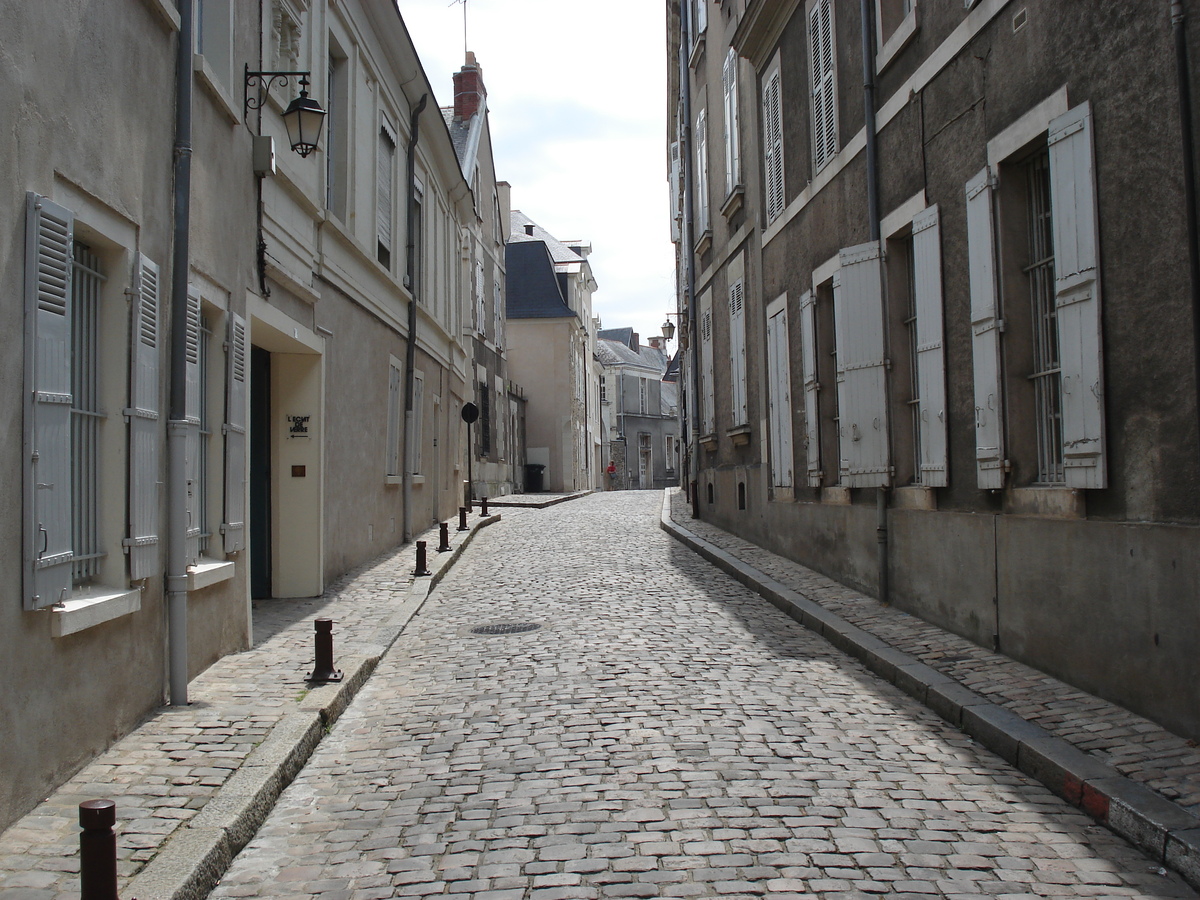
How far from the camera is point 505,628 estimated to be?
871 cm

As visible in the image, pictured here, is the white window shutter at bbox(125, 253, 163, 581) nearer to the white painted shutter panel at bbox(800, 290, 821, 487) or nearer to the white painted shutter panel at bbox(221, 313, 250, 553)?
the white painted shutter panel at bbox(221, 313, 250, 553)

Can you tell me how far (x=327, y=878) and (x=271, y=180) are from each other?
20.5 ft

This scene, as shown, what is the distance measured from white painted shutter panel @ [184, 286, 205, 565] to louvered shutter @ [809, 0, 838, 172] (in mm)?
6483

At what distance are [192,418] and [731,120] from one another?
35.3 ft

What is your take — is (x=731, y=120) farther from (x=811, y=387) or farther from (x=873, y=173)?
(x=873, y=173)

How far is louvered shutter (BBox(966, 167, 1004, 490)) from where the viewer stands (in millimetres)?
6609

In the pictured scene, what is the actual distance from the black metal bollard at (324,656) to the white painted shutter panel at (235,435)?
1337 millimetres

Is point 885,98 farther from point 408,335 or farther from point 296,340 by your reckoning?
point 408,335

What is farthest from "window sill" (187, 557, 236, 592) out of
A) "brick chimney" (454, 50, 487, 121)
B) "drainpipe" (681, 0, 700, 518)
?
"brick chimney" (454, 50, 487, 121)

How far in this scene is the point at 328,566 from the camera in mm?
10516

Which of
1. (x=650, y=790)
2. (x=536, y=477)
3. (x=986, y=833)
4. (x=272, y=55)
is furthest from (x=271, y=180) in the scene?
(x=536, y=477)

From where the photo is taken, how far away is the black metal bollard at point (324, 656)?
6215 millimetres

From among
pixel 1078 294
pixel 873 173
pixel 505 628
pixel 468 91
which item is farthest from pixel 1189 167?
pixel 468 91

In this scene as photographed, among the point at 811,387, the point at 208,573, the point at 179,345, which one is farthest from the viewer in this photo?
the point at 811,387
